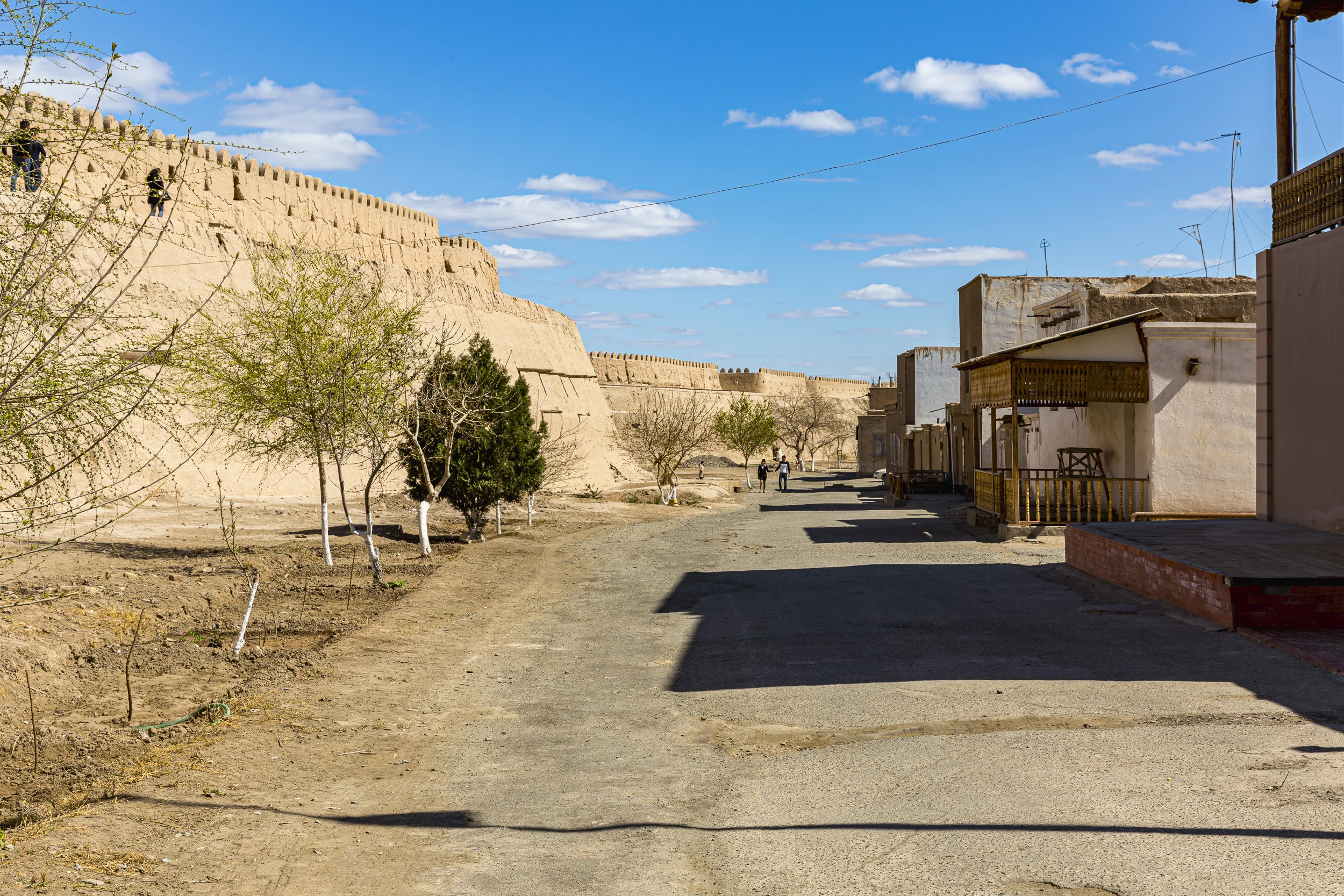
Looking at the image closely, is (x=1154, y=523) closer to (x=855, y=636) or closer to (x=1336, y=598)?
(x=1336, y=598)

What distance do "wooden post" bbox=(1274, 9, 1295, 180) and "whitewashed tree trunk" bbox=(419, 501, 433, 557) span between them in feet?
43.0

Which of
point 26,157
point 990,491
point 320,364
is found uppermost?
point 26,157

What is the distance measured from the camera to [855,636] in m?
9.88

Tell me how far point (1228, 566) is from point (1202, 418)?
9.20m

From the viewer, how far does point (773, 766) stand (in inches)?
238

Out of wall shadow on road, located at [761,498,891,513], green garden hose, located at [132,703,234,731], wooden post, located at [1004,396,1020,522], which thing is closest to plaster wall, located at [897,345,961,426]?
wall shadow on road, located at [761,498,891,513]

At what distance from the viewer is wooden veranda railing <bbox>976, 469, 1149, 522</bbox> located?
1844 centimetres

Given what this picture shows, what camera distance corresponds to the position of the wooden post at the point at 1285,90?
532 inches

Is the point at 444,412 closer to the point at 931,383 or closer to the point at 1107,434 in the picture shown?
the point at 1107,434

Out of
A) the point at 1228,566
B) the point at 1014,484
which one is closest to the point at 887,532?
the point at 1014,484

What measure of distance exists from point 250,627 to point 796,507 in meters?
21.5

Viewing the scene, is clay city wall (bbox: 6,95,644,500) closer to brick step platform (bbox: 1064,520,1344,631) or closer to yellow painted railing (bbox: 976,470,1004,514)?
brick step platform (bbox: 1064,520,1344,631)

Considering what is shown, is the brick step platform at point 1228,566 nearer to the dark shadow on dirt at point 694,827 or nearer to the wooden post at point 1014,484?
the wooden post at point 1014,484

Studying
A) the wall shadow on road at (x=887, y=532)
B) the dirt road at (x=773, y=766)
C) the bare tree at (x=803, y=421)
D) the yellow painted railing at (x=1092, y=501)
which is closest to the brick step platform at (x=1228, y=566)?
the dirt road at (x=773, y=766)
